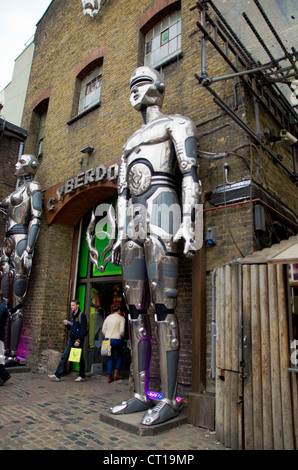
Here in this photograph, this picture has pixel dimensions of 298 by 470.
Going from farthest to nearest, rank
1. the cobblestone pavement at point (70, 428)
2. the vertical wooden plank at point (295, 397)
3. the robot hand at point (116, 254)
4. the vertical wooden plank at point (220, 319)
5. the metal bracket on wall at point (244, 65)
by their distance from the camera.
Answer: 1. the robot hand at point (116, 254)
2. the metal bracket on wall at point (244, 65)
3. the vertical wooden plank at point (220, 319)
4. the cobblestone pavement at point (70, 428)
5. the vertical wooden plank at point (295, 397)

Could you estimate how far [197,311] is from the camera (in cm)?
464

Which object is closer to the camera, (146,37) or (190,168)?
(190,168)

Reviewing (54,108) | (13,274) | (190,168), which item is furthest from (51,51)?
(190,168)

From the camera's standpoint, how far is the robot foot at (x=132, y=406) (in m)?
4.07

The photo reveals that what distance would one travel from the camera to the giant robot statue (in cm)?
761

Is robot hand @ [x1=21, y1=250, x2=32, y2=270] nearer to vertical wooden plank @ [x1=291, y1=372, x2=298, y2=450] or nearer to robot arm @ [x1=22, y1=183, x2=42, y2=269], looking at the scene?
robot arm @ [x1=22, y1=183, x2=42, y2=269]

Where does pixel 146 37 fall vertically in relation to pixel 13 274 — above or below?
above

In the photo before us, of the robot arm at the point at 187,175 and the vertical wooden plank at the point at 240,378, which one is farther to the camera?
the robot arm at the point at 187,175

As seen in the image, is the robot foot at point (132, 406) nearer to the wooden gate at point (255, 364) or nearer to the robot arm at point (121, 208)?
the wooden gate at point (255, 364)

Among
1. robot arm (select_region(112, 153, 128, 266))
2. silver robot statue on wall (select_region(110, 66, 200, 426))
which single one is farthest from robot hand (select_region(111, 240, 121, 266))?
silver robot statue on wall (select_region(110, 66, 200, 426))

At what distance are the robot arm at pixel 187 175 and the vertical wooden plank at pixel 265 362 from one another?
1013 millimetres

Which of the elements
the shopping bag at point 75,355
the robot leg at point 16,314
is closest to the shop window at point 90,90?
the robot leg at point 16,314

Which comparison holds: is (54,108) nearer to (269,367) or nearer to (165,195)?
(165,195)

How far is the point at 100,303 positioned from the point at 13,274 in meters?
2.07
